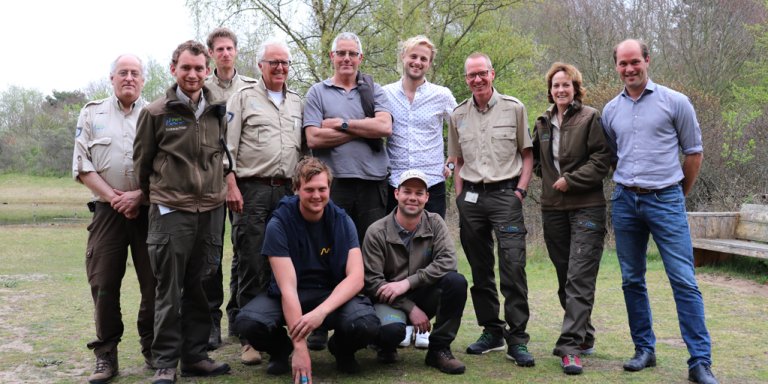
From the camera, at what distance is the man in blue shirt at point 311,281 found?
14.8ft

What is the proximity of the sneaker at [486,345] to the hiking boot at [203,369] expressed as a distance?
1854 millimetres

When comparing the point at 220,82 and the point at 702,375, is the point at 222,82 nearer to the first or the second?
the point at 220,82

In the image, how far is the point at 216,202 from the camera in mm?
4668

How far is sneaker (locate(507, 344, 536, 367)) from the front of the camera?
4.92 meters

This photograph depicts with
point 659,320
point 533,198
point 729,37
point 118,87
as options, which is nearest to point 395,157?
point 118,87

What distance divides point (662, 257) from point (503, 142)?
137 centimetres

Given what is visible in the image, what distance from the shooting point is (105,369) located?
470cm

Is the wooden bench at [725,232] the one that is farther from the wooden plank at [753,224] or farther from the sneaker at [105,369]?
the sneaker at [105,369]

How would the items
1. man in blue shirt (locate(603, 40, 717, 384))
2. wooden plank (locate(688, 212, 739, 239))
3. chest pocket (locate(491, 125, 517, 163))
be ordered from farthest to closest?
wooden plank (locate(688, 212, 739, 239)) → chest pocket (locate(491, 125, 517, 163)) → man in blue shirt (locate(603, 40, 717, 384))

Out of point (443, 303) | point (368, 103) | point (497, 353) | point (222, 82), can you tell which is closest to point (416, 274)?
point (443, 303)

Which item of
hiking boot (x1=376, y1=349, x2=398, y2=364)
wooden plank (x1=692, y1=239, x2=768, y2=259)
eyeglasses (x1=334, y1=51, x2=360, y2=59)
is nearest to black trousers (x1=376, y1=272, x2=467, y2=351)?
hiking boot (x1=376, y1=349, x2=398, y2=364)

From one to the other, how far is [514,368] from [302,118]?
7.95ft

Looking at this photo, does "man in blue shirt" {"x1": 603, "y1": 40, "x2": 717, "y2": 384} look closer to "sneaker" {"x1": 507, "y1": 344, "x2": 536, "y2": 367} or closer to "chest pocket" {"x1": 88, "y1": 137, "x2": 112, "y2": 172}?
"sneaker" {"x1": 507, "y1": 344, "x2": 536, "y2": 367}

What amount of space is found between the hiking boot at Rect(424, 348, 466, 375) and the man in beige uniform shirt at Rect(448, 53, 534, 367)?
0.48 meters
